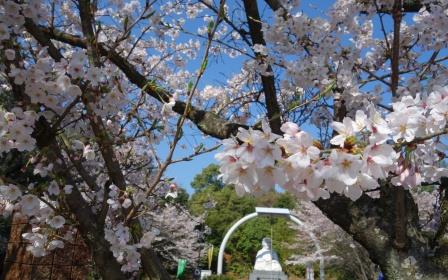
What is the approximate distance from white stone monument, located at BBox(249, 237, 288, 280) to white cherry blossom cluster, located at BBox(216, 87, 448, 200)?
430 inches

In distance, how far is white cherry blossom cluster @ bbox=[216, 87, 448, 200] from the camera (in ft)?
3.34

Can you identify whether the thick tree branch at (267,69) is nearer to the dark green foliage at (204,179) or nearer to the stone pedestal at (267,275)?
the stone pedestal at (267,275)

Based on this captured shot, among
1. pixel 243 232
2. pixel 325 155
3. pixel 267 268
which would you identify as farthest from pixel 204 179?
pixel 325 155

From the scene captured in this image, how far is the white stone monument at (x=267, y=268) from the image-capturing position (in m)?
11.5

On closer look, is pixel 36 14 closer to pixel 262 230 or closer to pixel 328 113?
pixel 328 113

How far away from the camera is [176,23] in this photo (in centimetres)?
433

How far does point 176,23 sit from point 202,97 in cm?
249

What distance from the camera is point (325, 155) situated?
106 cm

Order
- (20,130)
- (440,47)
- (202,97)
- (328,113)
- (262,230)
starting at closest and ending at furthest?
1. (20,130)
2. (440,47)
3. (328,113)
4. (202,97)
5. (262,230)

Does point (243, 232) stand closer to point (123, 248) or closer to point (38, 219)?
point (38, 219)

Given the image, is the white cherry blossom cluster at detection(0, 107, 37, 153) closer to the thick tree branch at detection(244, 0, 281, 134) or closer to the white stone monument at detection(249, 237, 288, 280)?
the thick tree branch at detection(244, 0, 281, 134)

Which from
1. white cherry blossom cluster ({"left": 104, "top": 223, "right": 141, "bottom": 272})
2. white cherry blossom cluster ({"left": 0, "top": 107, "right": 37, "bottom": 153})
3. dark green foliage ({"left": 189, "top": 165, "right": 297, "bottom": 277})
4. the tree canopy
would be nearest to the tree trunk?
the tree canopy

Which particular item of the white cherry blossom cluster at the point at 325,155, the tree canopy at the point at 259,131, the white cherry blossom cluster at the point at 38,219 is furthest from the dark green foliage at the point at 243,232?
the white cherry blossom cluster at the point at 325,155

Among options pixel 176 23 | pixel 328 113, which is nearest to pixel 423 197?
pixel 328 113
